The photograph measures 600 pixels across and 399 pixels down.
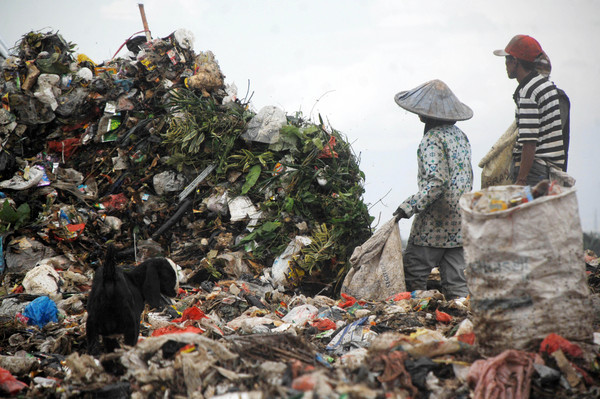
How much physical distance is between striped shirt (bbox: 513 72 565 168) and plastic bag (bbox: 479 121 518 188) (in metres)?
0.35

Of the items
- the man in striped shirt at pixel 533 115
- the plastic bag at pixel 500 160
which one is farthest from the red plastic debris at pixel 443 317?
the plastic bag at pixel 500 160

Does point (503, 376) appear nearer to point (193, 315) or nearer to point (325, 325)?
point (325, 325)

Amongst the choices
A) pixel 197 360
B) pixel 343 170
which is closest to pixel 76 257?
pixel 343 170

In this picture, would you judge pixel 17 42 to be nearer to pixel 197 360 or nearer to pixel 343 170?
pixel 343 170

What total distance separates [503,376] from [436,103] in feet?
9.20

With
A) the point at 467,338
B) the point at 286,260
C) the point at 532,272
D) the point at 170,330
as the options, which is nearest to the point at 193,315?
the point at 170,330

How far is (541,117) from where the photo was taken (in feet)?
13.4

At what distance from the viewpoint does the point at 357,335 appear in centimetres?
349

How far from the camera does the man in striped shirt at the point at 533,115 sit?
4023mm

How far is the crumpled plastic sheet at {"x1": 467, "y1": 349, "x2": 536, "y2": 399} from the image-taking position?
2.27 metres

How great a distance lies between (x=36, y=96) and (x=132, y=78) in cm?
125

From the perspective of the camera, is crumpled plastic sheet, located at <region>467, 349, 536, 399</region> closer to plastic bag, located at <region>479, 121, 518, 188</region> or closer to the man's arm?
the man's arm

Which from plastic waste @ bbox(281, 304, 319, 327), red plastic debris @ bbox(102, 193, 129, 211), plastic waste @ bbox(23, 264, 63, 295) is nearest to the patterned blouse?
plastic waste @ bbox(281, 304, 319, 327)

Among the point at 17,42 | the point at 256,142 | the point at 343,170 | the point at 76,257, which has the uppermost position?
the point at 17,42
